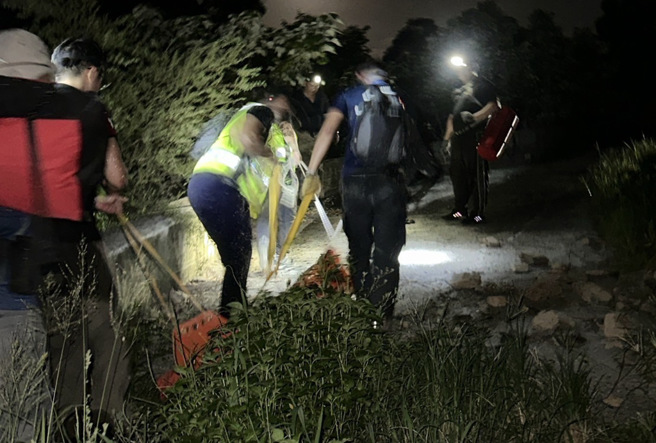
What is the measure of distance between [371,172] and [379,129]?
0.29 meters

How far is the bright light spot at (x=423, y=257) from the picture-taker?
7.72 metres

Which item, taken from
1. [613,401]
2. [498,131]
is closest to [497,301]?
[613,401]

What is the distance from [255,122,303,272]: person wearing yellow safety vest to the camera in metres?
5.88

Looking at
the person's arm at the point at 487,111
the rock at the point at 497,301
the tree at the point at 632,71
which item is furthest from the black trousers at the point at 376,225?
the tree at the point at 632,71

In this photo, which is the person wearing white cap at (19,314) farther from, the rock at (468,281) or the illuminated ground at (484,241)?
the rock at (468,281)

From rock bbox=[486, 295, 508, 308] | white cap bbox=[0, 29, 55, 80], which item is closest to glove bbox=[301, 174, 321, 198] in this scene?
rock bbox=[486, 295, 508, 308]

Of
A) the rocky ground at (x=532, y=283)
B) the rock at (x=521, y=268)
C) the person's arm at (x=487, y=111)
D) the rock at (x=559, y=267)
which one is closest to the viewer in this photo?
the rocky ground at (x=532, y=283)

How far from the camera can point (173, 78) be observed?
714 cm

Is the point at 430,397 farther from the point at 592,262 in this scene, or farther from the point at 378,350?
the point at 592,262

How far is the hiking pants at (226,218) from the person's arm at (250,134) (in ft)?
0.79

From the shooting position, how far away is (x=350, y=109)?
491 centimetres

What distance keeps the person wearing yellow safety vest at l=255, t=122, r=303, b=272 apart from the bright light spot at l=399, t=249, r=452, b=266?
1794 millimetres

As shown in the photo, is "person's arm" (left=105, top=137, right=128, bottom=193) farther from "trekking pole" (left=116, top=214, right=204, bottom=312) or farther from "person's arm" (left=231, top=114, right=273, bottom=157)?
"person's arm" (left=231, top=114, right=273, bottom=157)

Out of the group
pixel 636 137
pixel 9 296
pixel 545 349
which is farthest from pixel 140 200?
pixel 636 137
